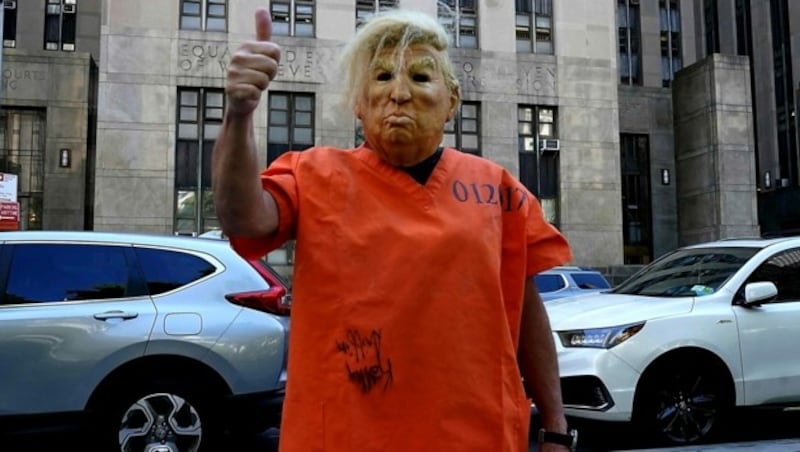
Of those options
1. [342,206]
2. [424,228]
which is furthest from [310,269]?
[424,228]

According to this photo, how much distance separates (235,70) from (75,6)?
127 feet

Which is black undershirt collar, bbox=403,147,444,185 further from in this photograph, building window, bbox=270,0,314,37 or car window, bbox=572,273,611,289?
building window, bbox=270,0,314,37

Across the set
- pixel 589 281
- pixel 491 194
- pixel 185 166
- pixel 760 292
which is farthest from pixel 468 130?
pixel 491 194

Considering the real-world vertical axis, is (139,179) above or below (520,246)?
above

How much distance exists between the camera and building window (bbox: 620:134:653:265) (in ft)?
115

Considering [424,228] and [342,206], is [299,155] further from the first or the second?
[424,228]

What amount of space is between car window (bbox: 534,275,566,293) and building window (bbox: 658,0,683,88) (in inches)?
1764

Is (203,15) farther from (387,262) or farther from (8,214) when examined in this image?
(387,262)

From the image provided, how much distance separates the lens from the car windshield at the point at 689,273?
6691mm

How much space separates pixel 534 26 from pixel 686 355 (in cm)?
2552

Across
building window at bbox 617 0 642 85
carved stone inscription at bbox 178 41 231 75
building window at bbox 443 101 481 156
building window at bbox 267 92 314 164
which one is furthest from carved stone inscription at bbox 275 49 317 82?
building window at bbox 617 0 642 85

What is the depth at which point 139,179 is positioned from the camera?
84.9 ft

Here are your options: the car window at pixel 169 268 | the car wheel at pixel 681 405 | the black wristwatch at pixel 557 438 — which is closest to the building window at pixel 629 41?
the car wheel at pixel 681 405

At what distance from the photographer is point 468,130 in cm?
2892
